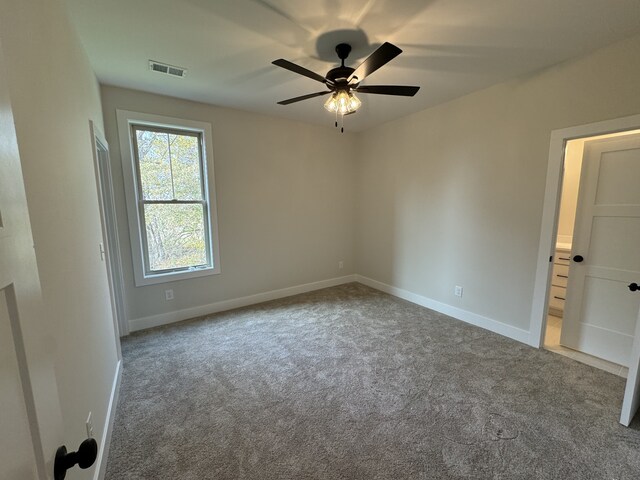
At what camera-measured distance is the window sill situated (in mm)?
3131

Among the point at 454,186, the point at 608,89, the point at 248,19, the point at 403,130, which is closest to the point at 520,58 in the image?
the point at 608,89

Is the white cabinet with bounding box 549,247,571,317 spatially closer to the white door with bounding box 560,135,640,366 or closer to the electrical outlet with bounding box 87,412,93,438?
the white door with bounding box 560,135,640,366

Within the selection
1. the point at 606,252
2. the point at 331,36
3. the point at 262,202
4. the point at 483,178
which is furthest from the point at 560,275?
the point at 262,202

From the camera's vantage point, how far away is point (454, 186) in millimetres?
3340

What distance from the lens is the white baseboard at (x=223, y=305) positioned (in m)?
3.18

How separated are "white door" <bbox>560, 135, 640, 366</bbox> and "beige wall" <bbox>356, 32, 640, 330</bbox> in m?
0.33

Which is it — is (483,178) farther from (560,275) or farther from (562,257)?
(560,275)

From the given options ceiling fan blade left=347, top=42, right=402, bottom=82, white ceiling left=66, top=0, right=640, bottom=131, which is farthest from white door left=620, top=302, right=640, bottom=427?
ceiling fan blade left=347, top=42, right=402, bottom=82

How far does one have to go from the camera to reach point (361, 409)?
1.94 meters

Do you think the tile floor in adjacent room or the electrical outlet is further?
the tile floor in adjacent room

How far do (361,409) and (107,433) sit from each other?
1603 millimetres

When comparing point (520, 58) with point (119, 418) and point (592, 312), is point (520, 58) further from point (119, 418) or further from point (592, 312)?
point (119, 418)

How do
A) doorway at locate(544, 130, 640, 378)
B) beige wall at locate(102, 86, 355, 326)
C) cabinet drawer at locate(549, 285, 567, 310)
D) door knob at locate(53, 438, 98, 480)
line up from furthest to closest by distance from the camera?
1. cabinet drawer at locate(549, 285, 567, 310)
2. beige wall at locate(102, 86, 355, 326)
3. doorway at locate(544, 130, 640, 378)
4. door knob at locate(53, 438, 98, 480)

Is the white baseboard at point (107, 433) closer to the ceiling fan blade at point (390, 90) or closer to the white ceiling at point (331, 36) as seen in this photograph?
the white ceiling at point (331, 36)
